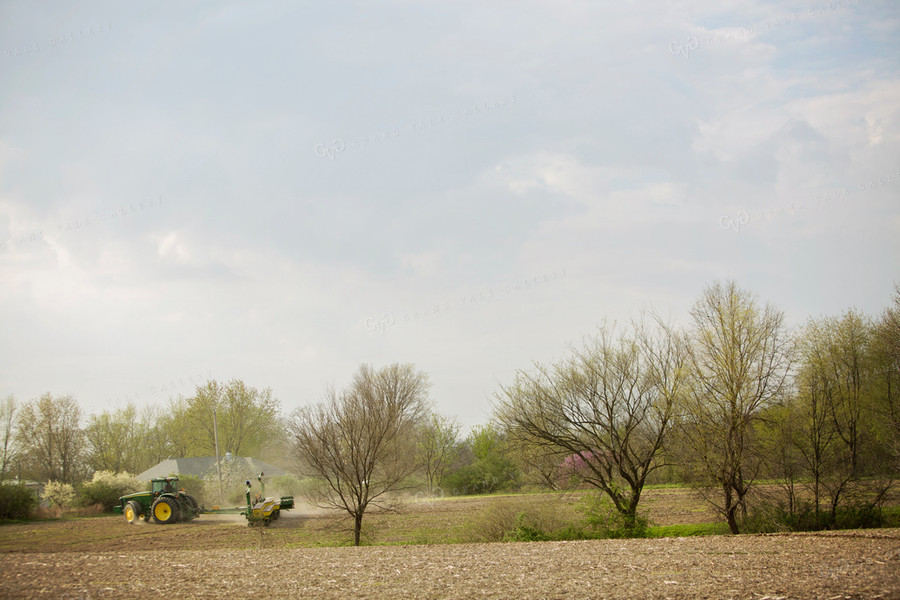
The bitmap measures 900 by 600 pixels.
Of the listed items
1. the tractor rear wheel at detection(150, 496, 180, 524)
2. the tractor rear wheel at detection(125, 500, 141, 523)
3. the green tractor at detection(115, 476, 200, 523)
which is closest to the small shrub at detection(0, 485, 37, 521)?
the green tractor at detection(115, 476, 200, 523)

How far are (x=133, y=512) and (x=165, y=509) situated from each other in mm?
2393

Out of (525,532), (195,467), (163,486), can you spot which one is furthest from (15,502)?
(525,532)

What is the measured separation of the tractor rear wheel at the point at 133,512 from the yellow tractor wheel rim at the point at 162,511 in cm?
177

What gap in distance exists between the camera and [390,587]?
866 cm

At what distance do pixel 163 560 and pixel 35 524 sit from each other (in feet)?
81.3

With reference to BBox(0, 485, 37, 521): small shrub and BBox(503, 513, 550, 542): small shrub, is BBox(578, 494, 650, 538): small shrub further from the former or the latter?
BBox(0, 485, 37, 521): small shrub

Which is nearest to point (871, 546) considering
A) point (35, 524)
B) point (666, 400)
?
point (666, 400)

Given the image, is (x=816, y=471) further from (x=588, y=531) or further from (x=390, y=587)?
(x=390, y=587)

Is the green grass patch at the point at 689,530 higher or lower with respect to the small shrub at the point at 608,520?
lower

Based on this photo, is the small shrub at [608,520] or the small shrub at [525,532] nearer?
the small shrub at [525,532]

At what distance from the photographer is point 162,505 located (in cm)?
2953

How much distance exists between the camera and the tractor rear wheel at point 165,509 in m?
29.4

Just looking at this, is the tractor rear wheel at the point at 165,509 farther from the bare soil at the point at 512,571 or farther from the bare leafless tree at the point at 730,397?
the bare leafless tree at the point at 730,397

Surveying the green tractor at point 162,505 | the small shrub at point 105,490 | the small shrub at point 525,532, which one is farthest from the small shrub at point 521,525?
the small shrub at point 105,490
